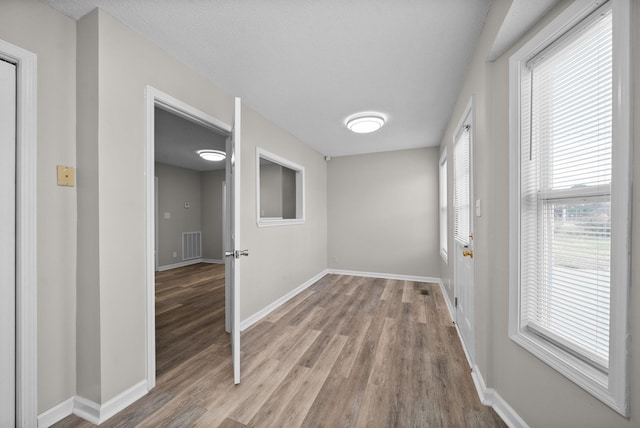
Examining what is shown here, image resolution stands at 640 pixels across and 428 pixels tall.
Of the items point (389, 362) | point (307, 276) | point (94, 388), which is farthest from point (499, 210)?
point (307, 276)

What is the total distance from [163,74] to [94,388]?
2064mm

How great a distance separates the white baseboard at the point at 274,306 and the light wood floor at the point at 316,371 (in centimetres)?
8

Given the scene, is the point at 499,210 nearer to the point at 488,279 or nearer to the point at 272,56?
the point at 488,279

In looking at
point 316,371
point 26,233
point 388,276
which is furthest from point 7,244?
point 388,276

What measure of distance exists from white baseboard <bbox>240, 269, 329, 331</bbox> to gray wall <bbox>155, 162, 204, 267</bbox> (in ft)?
12.0

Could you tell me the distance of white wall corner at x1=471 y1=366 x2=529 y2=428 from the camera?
1.32 m

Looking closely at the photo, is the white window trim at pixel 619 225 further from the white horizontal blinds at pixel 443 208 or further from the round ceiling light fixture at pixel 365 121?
the white horizontal blinds at pixel 443 208

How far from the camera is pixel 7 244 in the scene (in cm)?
123

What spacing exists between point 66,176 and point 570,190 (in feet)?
8.68

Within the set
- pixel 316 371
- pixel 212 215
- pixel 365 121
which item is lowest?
pixel 316 371

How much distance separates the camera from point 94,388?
1403 millimetres

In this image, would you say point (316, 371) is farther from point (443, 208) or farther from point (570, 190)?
point (443, 208)

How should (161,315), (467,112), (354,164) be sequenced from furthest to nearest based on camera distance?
(354,164) < (161,315) < (467,112)

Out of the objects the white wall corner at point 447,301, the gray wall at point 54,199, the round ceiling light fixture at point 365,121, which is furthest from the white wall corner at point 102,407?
the round ceiling light fixture at point 365,121
